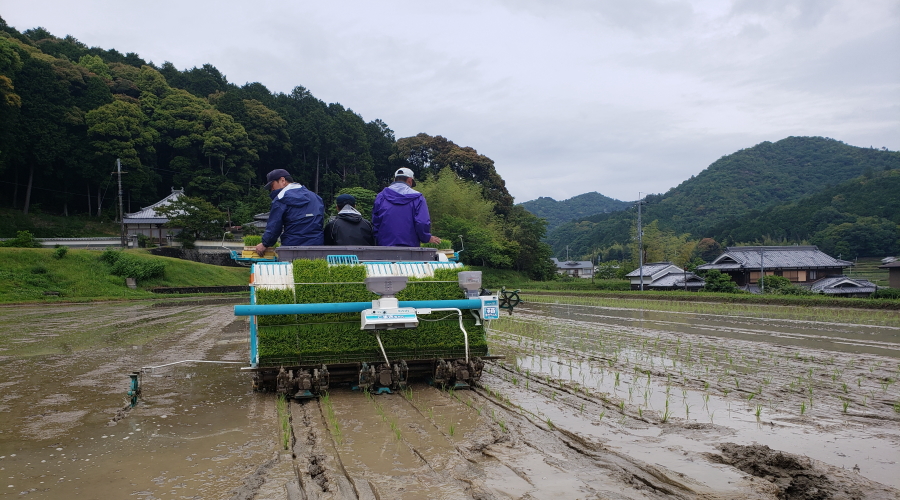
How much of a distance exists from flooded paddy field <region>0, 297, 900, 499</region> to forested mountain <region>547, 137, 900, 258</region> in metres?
68.8

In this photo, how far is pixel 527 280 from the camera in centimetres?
5391

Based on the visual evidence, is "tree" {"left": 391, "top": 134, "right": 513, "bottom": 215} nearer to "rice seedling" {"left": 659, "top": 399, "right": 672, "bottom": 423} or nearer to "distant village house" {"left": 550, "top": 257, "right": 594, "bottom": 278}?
"distant village house" {"left": 550, "top": 257, "right": 594, "bottom": 278}

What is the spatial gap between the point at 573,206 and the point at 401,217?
18480 cm

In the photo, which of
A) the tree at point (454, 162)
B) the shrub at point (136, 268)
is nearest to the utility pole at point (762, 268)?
the tree at point (454, 162)

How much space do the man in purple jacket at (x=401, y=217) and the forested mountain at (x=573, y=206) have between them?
16483 cm

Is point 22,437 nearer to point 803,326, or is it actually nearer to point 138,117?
point 803,326

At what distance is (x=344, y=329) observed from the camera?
503cm

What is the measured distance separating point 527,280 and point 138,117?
35345mm

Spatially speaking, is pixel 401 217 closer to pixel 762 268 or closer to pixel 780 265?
pixel 762 268

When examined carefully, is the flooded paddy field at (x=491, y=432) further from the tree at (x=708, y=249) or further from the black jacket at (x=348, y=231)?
the tree at (x=708, y=249)

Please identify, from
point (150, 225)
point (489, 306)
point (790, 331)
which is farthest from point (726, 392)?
point (150, 225)

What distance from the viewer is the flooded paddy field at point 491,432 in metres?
2.93

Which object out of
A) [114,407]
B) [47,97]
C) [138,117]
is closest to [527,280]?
[138,117]

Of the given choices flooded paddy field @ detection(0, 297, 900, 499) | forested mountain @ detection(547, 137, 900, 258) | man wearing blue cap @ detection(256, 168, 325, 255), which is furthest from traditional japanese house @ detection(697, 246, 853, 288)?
man wearing blue cap @ detection(256, 168, 325, 255)
